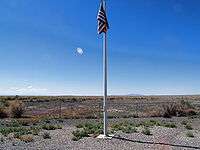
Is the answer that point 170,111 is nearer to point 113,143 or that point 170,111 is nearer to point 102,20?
point 102,20

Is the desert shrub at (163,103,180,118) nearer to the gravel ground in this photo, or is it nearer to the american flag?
the gravel ground

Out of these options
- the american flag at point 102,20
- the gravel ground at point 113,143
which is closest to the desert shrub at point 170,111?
the gravel ground at point 113,143

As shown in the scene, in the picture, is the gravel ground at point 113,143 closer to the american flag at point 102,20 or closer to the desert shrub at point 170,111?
the american flag at point 102,20

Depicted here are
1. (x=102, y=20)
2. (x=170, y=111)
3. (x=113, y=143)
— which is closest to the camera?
(x=113, y=143)

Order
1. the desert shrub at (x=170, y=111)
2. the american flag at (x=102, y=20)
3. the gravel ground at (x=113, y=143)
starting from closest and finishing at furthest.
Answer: the gravel ground at (x=113, y=143) → the american flag at (x=102, y=20) → the desert shrub at (x=170, y=111)

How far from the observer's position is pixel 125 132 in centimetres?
2216

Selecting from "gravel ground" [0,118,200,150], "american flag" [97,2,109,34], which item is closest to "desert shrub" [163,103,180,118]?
"gravel ground" [0,118,200,150]

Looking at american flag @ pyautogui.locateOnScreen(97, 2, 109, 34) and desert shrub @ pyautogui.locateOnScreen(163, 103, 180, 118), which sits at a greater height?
american flag @ pyautogui.locateOnScreen(97, 2, 109, 34)

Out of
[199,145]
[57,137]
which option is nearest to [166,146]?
[199,145]

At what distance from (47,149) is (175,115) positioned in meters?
27.4

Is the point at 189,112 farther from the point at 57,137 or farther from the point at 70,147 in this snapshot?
the point at 70,147

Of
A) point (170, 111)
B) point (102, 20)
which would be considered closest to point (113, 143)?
point (102, 20)

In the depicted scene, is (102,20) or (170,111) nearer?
(102,20)

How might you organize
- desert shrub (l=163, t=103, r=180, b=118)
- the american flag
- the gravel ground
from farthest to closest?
desert shrub (l=163, t=103, r=180, b=118) → the american flag → the gravel ground
